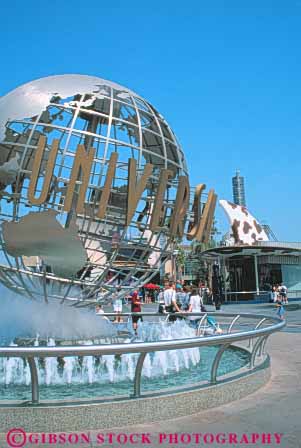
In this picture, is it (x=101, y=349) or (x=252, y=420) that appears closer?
(x=101, y=349)

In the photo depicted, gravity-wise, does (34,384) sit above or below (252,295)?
below

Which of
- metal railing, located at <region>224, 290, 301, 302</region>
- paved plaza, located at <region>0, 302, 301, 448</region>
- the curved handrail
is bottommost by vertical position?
paved plaza, located at <region>0, 302, 301, 448</region>

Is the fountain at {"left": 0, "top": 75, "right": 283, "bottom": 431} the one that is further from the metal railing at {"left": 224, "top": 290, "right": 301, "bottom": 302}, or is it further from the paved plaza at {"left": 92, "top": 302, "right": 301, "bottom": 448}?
the metal railing at {"left": 224, "top": 290, "right": 301, "bottom": 302}

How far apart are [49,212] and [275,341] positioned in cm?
699

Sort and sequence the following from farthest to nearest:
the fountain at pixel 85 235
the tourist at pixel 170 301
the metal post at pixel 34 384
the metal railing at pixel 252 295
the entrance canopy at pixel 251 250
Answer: the metal railing at pixel 252 295 < the entrance canopy at pixel 251 250 < the tourist at pixel 170 301 < the fountain at pixel 85 235 < the metal post at pixel 34 384

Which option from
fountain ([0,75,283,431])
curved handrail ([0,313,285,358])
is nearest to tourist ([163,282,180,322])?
fountain ([0,75,283,431])

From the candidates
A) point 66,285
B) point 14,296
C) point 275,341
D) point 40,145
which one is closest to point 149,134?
point 40,145

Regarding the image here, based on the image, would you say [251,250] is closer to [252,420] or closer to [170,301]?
[170,301]

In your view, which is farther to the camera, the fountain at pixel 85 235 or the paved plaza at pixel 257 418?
the fountain at pixel 85 235

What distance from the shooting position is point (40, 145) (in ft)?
19.6

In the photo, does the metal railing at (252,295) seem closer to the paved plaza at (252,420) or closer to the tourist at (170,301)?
the tourist at (170,301)

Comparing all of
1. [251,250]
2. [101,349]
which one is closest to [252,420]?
[101,349]

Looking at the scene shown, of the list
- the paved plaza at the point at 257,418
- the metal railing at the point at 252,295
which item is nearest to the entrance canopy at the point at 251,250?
the metal railing at the point at 252,295

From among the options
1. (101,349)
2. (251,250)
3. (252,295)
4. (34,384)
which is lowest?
(34,384)
